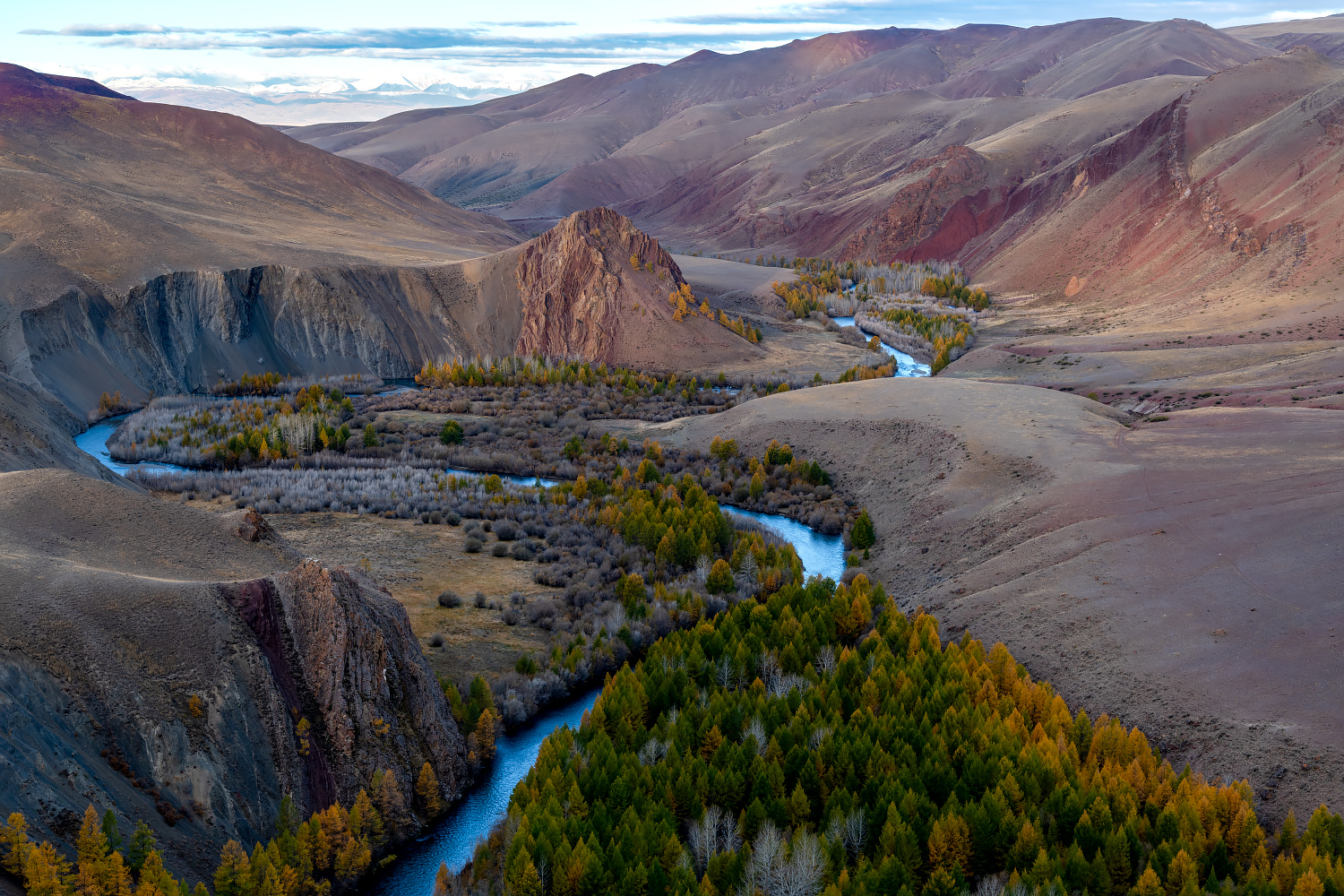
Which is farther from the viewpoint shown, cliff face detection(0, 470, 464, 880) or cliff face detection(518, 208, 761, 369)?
cliff face detection(518, 208, 761, 369)

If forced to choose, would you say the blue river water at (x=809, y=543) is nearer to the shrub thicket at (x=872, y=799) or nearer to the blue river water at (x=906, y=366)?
the shrub thicket at (x=872, y=799)

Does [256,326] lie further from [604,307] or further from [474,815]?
[474,815]

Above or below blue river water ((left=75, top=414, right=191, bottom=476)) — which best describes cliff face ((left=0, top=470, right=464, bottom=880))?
above

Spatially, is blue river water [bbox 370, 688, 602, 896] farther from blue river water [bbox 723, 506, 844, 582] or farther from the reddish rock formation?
the reddish rock formation

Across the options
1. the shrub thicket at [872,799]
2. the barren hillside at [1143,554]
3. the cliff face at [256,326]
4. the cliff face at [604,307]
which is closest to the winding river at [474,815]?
the shrub thicket at [872,799]

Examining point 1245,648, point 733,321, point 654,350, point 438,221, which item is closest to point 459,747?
point 1245,648

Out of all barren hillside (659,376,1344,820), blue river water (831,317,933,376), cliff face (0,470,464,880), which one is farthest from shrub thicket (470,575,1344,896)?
blue river water (831,317,933,376)
